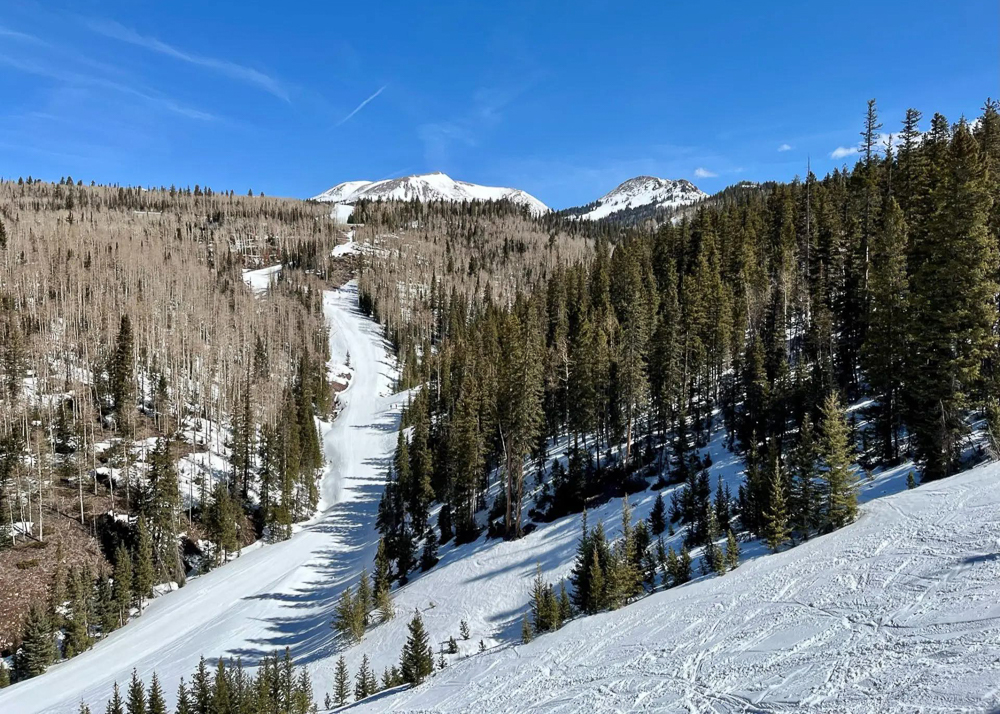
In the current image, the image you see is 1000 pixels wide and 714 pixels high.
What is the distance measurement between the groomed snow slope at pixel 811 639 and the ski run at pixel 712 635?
0.17 ft

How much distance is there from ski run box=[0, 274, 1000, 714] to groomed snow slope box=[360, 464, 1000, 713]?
52mm

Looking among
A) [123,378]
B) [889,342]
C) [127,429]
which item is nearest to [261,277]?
[123,378]

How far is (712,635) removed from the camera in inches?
570

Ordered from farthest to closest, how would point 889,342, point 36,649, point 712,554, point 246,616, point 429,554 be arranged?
point 429,554 < point 246,616 < point 36,649 < point 889,342 < point 712,554

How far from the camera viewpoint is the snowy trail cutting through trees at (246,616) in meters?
31.6

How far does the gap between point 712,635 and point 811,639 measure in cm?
280

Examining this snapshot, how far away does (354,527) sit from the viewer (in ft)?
196

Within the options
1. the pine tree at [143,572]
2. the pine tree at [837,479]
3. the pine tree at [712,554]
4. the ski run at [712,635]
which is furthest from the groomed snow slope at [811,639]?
the pine tree at [143,572]

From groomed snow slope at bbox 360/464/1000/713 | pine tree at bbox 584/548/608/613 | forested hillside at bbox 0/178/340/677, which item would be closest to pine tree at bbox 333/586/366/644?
groomed snow slope at bbox 360/464/1000/713

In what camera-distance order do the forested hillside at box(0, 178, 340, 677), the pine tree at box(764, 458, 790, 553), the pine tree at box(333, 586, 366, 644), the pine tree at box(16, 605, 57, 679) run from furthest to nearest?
the forested hillside at box(0, 178, 340, 677) → the pine tree at box(16, 605, 57, 679) → the pine tree at box(333, 586, 366, 644) → the pine tree at box(764, 458, 790, 553)

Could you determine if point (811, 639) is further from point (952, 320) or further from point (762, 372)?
point (762, 372)

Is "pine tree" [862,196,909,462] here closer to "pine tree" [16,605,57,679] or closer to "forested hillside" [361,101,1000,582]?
"forested hillside" [361,101,1000,582]

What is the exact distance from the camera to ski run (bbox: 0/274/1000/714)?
10477 mm

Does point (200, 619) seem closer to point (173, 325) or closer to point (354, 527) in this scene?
point (354, 527)
